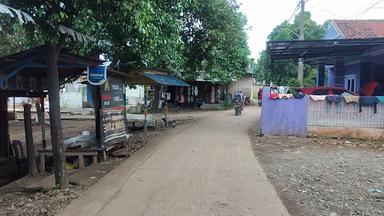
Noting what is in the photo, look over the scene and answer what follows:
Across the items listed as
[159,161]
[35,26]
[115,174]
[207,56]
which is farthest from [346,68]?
[35,26]

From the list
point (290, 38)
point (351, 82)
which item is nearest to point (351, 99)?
point (351, 82)

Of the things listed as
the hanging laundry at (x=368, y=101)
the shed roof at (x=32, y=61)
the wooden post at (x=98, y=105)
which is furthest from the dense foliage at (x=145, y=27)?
the hanging laundry at (x=368, y=101)

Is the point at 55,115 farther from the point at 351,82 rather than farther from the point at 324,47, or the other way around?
the point at 351,82

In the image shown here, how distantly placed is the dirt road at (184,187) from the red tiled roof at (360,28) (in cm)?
1543

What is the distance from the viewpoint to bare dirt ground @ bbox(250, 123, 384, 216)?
23.0 ft

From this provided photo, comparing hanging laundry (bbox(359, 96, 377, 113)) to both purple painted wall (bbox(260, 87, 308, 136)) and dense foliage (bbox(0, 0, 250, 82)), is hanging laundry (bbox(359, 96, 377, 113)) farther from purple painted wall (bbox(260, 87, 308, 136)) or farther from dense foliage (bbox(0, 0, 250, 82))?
dense foliage (bbox(0, 0, 250, 82))

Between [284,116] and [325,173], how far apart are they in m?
6.53

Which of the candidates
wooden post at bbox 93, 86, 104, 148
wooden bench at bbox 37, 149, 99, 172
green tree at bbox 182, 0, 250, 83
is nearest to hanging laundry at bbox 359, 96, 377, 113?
green tree at bbox 182, 0, 250, 83

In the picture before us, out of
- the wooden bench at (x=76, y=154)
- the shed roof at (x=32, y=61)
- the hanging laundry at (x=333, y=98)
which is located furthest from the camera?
the hanging laundry at (x=333, y=98)

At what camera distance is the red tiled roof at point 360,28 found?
25078 millimetres

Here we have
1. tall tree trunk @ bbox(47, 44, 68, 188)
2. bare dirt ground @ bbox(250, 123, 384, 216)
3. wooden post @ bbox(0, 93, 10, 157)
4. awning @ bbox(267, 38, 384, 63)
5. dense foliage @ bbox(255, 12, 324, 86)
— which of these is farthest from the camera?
dense foliage @ bbox(255, 12, 324, 86)

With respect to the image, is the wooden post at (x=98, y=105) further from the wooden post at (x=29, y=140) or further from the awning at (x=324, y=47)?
the awning at (x=324, y=47)

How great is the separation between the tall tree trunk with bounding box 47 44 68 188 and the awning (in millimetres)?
10132

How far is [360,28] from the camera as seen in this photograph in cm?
2645
